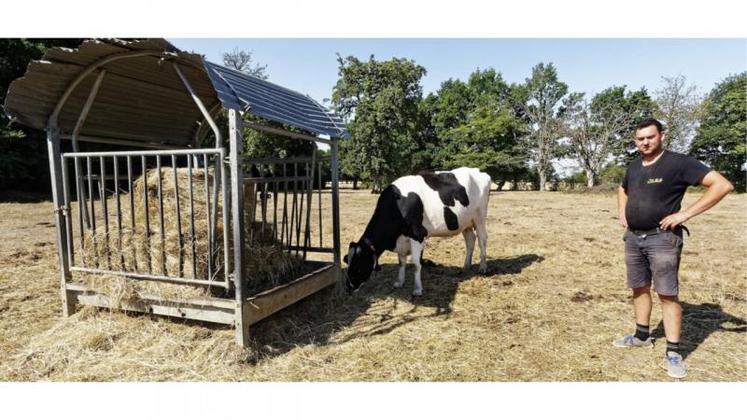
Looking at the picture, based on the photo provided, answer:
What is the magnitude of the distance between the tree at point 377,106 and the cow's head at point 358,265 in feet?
91.6

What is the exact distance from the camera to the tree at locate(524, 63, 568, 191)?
145 feet

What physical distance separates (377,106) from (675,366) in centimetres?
3072

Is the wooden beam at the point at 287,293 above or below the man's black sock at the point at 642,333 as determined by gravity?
above

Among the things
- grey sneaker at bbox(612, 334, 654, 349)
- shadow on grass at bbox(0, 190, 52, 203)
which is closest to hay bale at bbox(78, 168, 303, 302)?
grey sneaker at bbox(612, 334, 654, 349)

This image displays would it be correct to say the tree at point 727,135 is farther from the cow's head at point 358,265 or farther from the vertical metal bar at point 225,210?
the vertical metal bar at point 225,210

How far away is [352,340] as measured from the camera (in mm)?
4258

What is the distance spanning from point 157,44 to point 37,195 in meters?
22.7

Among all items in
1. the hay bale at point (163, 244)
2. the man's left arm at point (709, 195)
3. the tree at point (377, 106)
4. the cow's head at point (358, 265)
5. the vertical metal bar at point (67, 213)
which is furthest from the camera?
the tree at point (377, 106)

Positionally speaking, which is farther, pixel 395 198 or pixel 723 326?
pixel 395 198

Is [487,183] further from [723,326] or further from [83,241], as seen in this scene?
[83,241]

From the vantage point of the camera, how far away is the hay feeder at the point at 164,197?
371cm

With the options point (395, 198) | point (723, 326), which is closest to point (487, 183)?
point (395, 198)

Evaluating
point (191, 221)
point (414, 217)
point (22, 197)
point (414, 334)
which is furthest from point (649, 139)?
point (22, 197)

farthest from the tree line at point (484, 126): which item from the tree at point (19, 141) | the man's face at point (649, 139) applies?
the man's face at point (649, 139)
